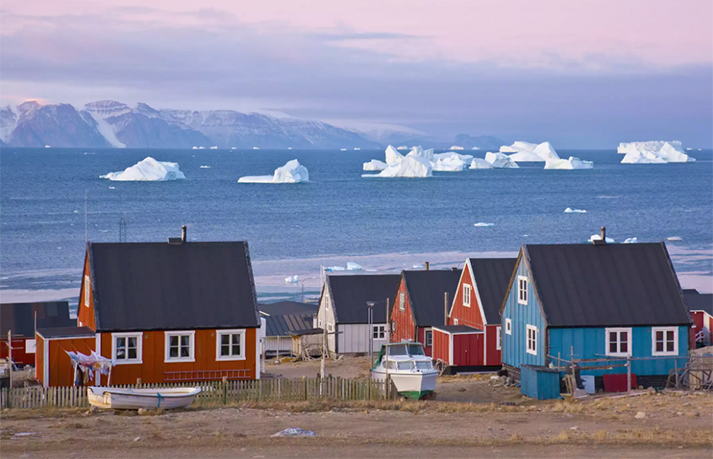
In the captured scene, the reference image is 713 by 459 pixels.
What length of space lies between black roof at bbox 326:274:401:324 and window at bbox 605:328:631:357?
14287 mm

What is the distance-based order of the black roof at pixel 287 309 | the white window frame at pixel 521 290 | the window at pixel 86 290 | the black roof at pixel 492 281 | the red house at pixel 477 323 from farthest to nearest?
the black roof at pixel 287 309, the black roof at pixel 492 281, the red house at pixel 477 323, the white window frame at pixel 521 290, the window at pixel 86 290

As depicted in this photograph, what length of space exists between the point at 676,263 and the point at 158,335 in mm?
70126

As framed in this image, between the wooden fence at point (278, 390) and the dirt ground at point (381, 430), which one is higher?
the wooden fence at point (278, 390)

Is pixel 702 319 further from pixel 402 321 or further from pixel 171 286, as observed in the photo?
pixel 171 286

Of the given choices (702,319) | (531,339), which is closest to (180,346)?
(531,339)

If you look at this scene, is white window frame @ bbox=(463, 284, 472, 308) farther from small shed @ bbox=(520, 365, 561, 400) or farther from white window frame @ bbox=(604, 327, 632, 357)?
small shed @ bbox=(520, 365, 561, 400)

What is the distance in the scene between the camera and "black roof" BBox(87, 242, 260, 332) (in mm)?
30734

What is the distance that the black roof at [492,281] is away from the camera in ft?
126

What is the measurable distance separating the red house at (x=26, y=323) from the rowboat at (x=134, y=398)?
14.9m

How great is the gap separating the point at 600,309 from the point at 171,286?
14130 millimetres

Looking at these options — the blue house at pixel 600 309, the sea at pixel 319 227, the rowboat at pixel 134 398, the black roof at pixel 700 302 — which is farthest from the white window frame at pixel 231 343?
the sea at pixel 319 227

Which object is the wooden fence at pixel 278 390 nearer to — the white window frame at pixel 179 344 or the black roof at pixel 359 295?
the white window frame at pixel 179 344

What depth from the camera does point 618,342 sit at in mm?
32750

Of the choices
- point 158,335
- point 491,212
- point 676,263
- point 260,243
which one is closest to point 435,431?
point 158,335
